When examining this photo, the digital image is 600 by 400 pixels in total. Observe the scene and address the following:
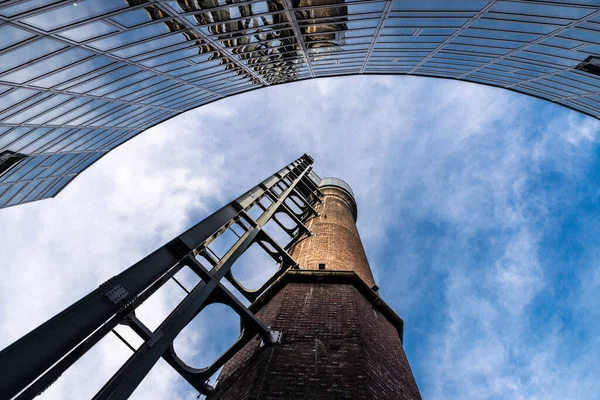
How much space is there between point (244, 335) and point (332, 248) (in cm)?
493

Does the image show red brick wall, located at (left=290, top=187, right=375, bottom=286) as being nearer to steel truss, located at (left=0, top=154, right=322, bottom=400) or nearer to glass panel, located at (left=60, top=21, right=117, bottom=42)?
steel truss, located at (left=0, top=154, right=322, bottom=400)

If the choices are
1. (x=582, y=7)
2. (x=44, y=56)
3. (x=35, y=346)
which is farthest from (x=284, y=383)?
(x=582, y=7)

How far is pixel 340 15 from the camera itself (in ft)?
25.7

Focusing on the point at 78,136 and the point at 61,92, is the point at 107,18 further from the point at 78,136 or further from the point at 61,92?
the point at 78,136

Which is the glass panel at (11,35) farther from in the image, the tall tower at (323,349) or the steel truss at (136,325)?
the tall tower at (323,349)

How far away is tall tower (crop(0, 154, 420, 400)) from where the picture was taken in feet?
9.49

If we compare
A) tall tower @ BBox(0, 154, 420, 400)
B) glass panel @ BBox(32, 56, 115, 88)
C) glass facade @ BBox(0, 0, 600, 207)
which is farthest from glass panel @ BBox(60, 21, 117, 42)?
tall tower @ BBox(0, 154, 420, 400)

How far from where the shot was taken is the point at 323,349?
16.1 feet

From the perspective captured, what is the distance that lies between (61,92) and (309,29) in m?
7.15

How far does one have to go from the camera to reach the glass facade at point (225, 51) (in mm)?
5867

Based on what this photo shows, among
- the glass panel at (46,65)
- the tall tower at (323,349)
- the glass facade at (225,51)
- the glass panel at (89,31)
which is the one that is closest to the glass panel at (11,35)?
the glass facade at (225,51)

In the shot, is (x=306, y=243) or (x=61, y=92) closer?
(x=61, y=92)

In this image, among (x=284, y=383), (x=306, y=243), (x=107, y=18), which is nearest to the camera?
(x=284, y=383)

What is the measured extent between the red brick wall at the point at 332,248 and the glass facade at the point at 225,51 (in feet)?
21.3
